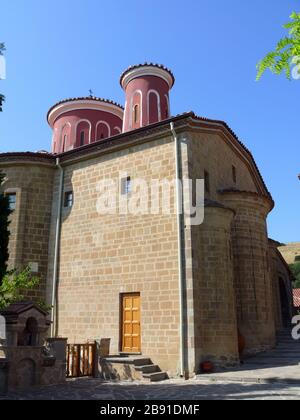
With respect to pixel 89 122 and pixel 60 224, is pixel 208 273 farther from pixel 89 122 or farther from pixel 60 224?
pixel 89 122

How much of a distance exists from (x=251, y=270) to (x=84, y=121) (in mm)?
11730

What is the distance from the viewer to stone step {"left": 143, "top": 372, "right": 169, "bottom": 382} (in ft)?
33.9

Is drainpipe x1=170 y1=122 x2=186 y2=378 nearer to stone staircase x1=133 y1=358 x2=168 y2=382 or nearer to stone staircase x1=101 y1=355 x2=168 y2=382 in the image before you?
stone staircase x1=133 y1=358 x2=168 y2=382

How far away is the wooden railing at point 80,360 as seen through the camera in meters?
10.8

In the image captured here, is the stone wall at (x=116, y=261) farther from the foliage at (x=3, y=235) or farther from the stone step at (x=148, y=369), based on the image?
the foliage at (x=3, y=235)

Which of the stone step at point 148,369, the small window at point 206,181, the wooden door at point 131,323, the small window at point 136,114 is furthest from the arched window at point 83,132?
the stone step at point 148,369

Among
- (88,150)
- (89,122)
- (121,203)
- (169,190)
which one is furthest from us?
(89,122)

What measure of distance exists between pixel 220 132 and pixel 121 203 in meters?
4.55

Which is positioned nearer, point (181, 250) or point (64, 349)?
point (64, 349)

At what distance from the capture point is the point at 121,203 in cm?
1370

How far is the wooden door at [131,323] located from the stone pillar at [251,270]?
357 cm

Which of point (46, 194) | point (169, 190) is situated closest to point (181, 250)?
point (169, 190)
